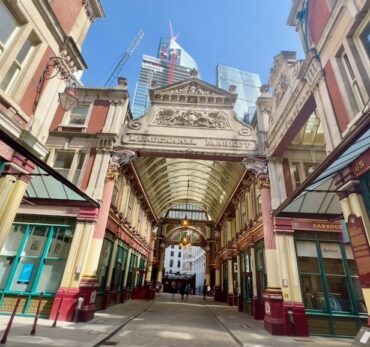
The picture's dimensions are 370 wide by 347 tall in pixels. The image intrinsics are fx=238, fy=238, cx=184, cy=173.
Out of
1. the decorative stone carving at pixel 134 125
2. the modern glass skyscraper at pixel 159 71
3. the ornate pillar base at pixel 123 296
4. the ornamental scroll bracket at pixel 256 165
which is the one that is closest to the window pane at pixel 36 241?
the decorative stone carving at pixel 134 125

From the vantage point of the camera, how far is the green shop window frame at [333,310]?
34.8ft

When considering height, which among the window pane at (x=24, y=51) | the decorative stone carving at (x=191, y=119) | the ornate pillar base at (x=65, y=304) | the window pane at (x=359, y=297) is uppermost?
the decorative stone carving at (x=191, y=119)

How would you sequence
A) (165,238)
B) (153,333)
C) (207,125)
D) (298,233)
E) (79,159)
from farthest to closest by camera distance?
(165,238), (207,125), (79,159), (298,233), (153,333)

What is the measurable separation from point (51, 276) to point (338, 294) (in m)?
13.9

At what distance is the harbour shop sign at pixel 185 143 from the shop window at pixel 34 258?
20.2ft

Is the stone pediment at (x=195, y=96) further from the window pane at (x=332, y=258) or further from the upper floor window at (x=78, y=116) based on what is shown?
the window pane at (x=332, y=258)

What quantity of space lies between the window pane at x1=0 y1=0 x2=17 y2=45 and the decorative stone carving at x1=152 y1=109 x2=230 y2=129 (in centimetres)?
910

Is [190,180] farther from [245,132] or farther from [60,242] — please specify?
[60,242]

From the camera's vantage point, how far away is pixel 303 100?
9.89 metres

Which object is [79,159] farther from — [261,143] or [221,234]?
[221,234]

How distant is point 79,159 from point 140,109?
11614cm

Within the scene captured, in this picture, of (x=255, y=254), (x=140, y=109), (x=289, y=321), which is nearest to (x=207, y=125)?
(x=255, y=254)

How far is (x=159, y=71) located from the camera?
162 metres

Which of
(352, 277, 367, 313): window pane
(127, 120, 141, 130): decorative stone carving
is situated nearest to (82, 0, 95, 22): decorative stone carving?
(127, 120, 141, 130): decorative stone carving
